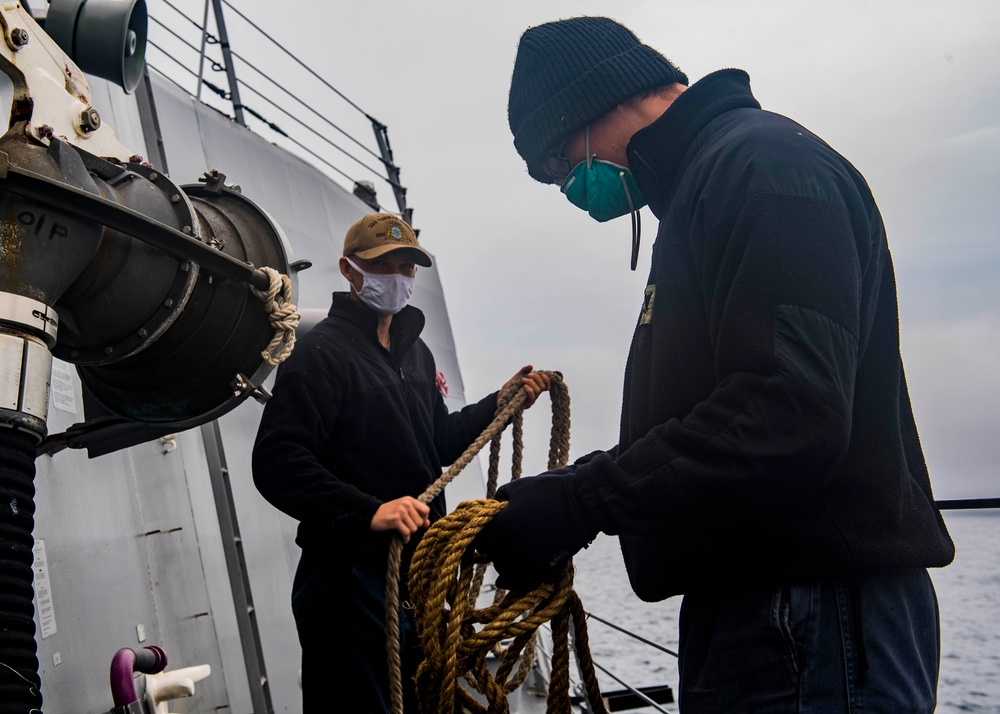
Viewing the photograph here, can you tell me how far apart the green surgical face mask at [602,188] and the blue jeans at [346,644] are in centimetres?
131

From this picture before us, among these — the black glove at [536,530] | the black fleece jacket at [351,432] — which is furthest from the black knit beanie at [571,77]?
the black fleece jacket at [351,432]

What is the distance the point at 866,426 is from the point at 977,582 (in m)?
16.8

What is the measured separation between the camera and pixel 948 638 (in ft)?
35.9

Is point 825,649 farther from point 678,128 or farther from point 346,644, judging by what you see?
point 346,644

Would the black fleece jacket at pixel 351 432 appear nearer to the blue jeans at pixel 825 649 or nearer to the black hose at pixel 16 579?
the black hose at pixel 16 579

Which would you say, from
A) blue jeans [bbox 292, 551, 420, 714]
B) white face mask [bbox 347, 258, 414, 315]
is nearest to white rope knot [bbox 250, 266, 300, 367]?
blue jeans [bbox 292, 551, 420, 714]

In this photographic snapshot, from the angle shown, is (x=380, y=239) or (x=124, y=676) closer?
(x=124, y=676)

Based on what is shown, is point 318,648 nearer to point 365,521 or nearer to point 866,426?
point 365,521

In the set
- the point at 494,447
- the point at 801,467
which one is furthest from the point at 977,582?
the point at 801,467

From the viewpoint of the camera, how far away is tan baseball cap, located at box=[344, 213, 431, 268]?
292cm

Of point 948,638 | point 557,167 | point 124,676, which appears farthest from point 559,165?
point 948,638

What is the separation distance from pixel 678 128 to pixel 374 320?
158 centimetres

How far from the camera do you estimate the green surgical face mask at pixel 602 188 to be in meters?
1.68

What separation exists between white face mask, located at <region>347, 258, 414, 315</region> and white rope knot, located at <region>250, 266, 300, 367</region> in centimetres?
102
